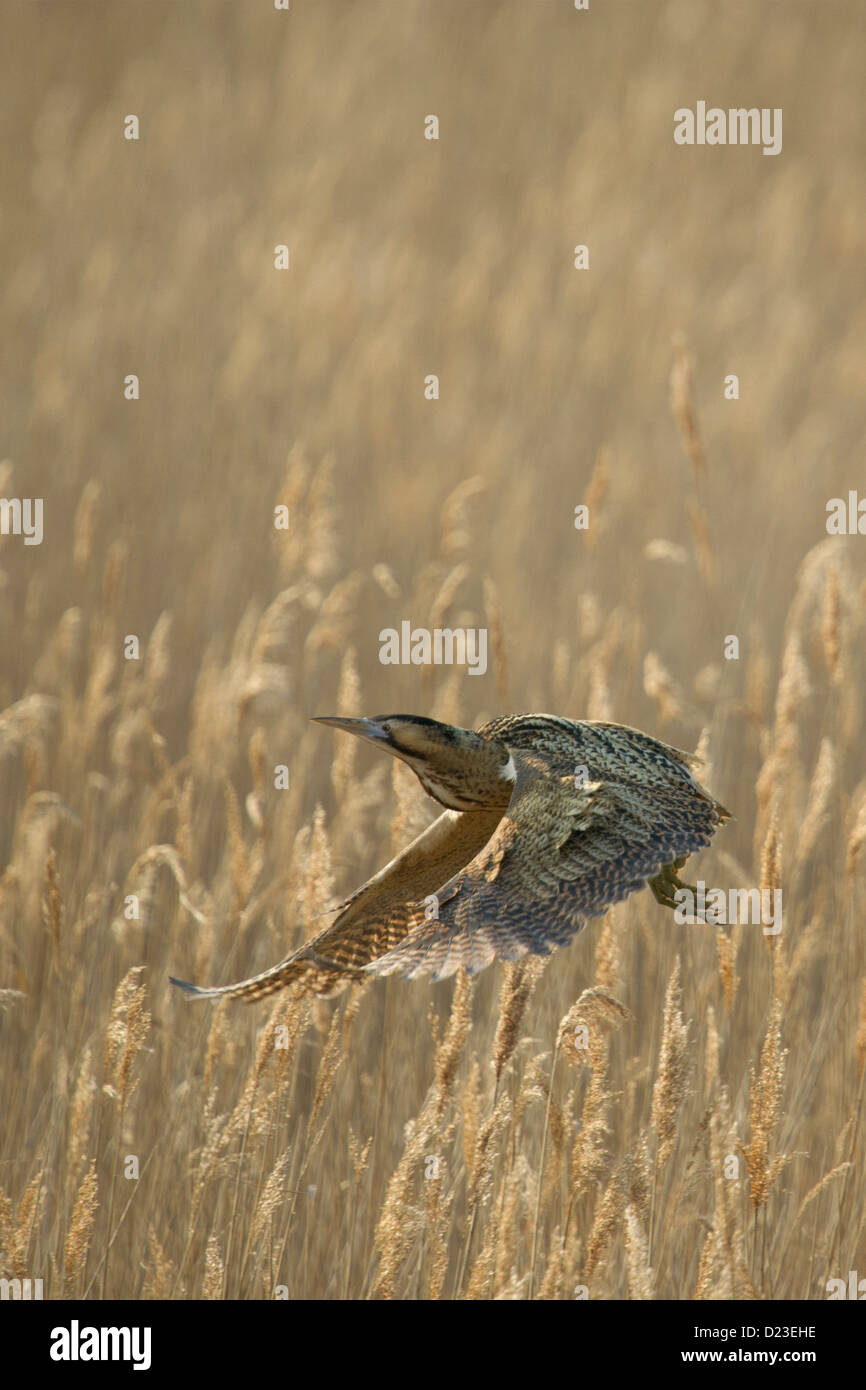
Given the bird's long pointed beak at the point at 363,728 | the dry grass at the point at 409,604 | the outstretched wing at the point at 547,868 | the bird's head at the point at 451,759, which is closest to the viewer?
the outstretched wing at the point at 547,868

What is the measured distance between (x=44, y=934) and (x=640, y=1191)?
63.0 inches

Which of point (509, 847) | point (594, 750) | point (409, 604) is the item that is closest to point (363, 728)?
point (509, 847)

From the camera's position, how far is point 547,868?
7.61 feet

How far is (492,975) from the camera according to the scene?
3385 millimetres

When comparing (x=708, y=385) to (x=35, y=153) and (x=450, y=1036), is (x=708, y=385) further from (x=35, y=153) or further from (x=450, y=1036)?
(x=450, y=1036)

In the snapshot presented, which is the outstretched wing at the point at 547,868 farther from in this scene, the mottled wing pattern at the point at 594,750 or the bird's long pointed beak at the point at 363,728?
the bird's long pointed beak at the point at 363,728

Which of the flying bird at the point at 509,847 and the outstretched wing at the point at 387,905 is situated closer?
the flying bird at the point at 509,847

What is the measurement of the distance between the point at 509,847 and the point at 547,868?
0.07 metres

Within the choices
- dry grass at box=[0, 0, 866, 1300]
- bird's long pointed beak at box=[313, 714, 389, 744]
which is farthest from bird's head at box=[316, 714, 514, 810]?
dry grass at box=[0, 0, 866, 1300]

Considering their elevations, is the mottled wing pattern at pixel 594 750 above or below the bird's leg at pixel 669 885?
above

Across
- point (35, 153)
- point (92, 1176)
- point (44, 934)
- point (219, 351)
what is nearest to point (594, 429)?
point (219, 351)

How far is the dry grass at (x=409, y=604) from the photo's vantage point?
8.64 feet

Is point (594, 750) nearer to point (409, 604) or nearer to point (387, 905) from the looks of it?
point (387, 905)

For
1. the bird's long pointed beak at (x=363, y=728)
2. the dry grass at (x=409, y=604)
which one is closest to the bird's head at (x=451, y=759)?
the bird's long pointed beak at (x=363, y=728)
